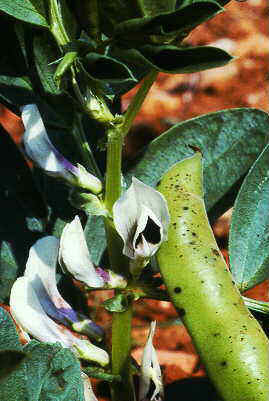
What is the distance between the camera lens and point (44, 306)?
903 mm

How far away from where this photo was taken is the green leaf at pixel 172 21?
64cm

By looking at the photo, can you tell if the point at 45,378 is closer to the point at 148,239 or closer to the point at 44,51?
the point at 148,239

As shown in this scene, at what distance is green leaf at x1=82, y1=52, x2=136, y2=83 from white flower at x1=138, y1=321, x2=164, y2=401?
35 cm

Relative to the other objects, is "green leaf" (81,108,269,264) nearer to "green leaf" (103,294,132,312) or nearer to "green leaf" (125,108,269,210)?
"green leaf" (125,108,269,210)

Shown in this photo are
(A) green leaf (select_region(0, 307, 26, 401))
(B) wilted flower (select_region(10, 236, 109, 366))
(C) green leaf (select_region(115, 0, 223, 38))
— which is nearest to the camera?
(C) green leaf (select_region(115, 0, 223, 38))

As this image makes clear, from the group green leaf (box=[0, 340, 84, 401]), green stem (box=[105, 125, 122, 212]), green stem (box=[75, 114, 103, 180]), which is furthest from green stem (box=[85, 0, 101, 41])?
green leaf (box=[0, 340, 84, 401])

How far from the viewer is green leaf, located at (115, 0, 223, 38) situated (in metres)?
0.64

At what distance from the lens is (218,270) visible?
84 centimetres

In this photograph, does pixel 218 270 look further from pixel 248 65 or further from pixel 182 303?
pixel 248 65

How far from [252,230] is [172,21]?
42cm

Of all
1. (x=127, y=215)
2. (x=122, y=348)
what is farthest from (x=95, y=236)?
(x=127, y=215)

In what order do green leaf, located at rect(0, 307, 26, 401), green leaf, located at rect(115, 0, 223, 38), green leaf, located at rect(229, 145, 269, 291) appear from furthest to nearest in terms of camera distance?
green leaf, located at rect(229, 145, 269, 291)
green leaf, located at rect(0, 307, 26, 401)
green leaf, located at rect(115, 0, 223, 38)

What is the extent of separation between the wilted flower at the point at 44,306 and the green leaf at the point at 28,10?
0.83 ft

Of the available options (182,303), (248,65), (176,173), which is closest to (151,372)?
(182,303)
